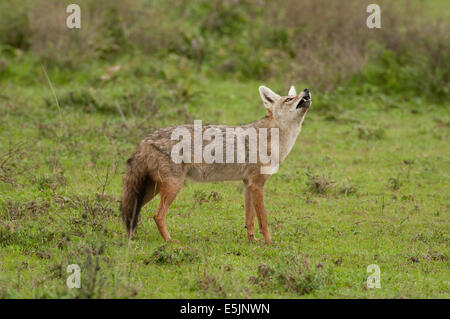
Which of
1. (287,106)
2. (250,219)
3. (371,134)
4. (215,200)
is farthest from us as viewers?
(371,134)

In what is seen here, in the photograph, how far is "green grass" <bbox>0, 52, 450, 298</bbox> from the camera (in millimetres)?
6770

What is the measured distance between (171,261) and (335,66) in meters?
9.52

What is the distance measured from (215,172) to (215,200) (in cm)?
158

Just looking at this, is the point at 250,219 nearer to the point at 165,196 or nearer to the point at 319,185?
the point at 165,196

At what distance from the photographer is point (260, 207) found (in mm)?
8266

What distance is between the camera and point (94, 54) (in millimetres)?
16266

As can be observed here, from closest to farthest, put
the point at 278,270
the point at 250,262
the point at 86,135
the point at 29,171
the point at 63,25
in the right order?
1. the point at 278,270
2. the point at 250,262
3. the point at 29,171
4. the point at 86,135
5. the point at 63,25

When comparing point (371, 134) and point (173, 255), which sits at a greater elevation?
point (371, 134)

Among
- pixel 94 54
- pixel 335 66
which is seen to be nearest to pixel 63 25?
pixel 94 54

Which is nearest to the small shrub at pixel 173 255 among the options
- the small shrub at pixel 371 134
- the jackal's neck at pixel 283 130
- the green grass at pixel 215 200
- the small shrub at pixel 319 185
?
the green grass at pixel 215 200

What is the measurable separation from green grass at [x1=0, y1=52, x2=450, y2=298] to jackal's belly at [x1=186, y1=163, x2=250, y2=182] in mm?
697

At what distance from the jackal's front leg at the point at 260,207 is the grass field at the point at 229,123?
18cm

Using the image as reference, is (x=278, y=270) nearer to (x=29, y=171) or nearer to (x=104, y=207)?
(x=104, y=207)

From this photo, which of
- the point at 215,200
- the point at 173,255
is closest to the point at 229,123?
the point at 215,200
